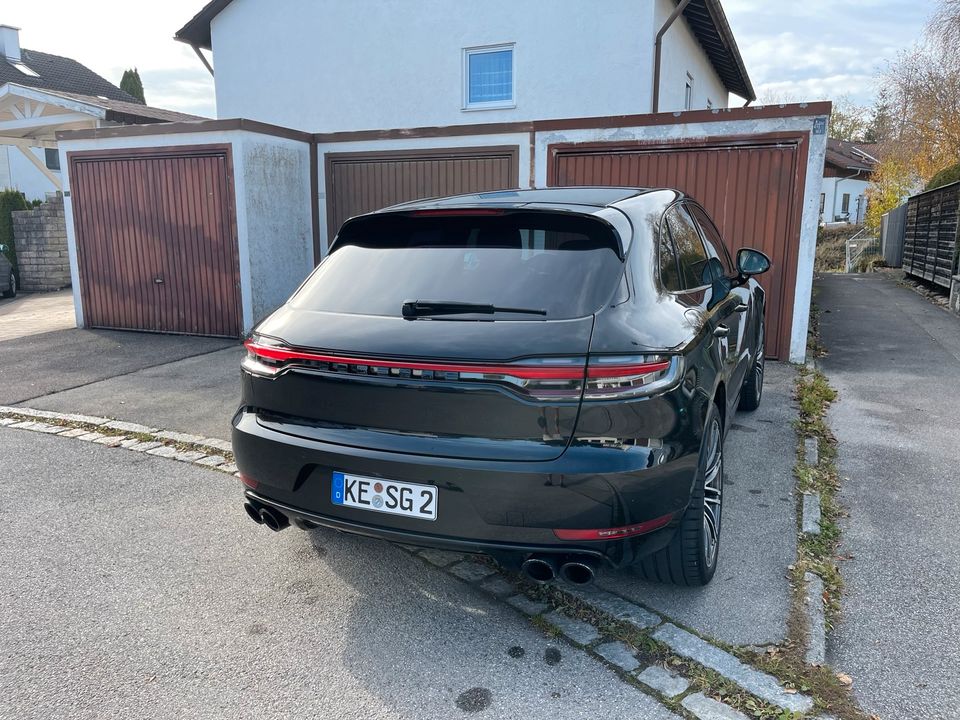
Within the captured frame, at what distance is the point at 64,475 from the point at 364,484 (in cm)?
309

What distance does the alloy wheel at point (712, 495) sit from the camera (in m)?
3.21

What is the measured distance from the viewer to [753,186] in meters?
7.94

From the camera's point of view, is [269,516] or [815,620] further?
[269,516]

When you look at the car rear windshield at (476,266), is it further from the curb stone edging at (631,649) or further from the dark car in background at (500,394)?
the curb stone edging at (631,649)

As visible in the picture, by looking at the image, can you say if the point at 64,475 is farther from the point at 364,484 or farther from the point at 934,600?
the point at 934,600

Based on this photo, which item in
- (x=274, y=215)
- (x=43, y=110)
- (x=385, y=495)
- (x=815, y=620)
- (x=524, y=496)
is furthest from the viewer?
(x=43, y=110)

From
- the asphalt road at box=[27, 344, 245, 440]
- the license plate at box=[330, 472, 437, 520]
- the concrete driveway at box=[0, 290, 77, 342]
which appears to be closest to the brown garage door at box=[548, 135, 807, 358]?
the asphalt road at box=[27, 344, 245, 440]

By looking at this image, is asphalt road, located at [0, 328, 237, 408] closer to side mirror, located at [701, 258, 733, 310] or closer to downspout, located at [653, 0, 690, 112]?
side mirror, located at [701, 258, 733, 310]

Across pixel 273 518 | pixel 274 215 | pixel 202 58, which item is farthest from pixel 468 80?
pixel 273 518

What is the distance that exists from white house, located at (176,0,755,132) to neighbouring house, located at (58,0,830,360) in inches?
1.3

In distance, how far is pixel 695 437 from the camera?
281cm

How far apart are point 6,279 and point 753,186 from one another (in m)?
14.4

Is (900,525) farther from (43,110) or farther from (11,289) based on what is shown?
(11,289)

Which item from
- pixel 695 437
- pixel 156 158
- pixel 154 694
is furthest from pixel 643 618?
pixel 156 158
